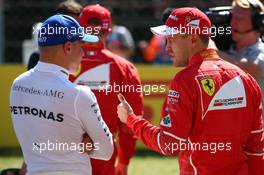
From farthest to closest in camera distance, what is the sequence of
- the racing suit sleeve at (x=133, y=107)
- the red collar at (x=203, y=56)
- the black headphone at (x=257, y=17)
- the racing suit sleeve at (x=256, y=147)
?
the racing suit sleeve at (x=133, y=107)
the black headphone at (x=257, y=17)
the racing suit sleeve at (x=256, y=147)
the red collar at (x=203, y=56)

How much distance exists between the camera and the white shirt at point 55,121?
165 inches

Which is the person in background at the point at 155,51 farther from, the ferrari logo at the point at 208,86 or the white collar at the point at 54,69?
the white collar at the point at 54,69

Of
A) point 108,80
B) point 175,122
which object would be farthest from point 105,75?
point 175,122

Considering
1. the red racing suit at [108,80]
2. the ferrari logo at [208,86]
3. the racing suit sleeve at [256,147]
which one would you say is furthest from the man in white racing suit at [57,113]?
the red racing suit at [108,80]

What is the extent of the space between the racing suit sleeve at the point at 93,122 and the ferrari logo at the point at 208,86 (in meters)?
0.66

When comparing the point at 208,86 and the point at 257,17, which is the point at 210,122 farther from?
the point at 257,17

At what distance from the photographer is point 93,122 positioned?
4.21 m

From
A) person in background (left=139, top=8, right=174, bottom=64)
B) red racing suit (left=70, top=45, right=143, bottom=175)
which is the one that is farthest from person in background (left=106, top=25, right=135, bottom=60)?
red racing suit (left=70, top=45, right=143, bottom=175)

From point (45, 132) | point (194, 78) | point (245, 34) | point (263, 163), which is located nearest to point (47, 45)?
point (45, 132)

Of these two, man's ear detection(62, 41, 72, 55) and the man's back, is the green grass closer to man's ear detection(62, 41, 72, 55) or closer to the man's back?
the man's back

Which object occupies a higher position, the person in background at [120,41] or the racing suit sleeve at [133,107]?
the racing suit sleeve at [133,107]

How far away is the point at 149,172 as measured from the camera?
905cm

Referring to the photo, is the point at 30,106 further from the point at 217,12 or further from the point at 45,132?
the point at 217,12

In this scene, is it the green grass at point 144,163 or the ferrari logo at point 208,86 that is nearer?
the ferrari logo at point 208,86
